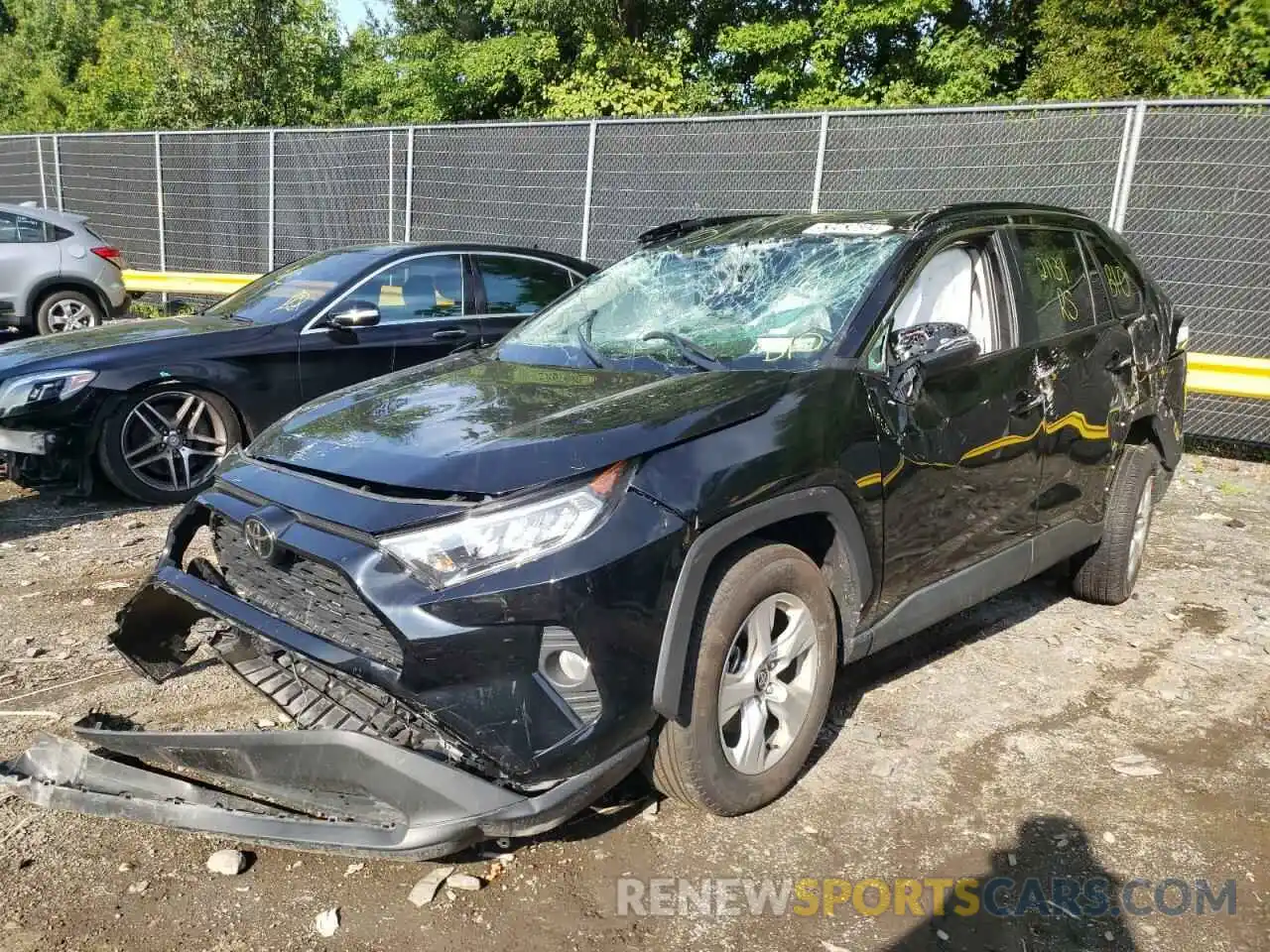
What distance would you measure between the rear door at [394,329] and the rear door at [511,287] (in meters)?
0.14

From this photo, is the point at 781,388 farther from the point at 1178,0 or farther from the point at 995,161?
the point at 1178,0

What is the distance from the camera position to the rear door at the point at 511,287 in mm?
6941

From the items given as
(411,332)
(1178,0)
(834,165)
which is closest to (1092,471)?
(411,332)

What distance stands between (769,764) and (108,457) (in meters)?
4.52

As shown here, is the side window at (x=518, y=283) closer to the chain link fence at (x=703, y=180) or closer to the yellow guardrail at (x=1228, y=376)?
the chain link fence at (x=703, y=180)

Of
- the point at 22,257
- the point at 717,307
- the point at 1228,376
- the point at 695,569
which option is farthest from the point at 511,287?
the point at 22,257

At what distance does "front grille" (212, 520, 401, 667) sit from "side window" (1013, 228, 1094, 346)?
2703mm

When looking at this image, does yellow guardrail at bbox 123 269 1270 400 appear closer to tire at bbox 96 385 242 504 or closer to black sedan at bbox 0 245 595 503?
black sedan at bbox 0 245 595 503

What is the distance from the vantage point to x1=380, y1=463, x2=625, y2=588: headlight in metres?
2.48

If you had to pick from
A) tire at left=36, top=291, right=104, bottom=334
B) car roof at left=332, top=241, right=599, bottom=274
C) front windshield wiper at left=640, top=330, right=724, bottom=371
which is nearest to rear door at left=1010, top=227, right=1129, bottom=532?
front windshield wiper at left=640, top=330, right=724, bottom=371

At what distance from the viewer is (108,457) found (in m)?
5.85

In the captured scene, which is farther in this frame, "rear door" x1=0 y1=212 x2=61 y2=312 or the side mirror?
"rear door" x1=0 y1=212 x2=61 y2=312

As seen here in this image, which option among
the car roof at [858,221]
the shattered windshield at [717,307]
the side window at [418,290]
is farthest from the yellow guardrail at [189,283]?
the shattered windshield at [717,307]

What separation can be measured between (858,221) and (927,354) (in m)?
0.83
